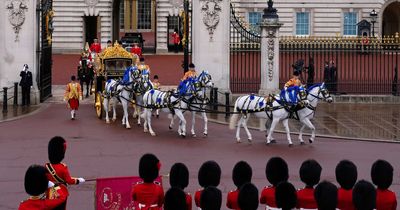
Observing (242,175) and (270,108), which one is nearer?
(242,175)

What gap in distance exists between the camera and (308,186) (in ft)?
31.0

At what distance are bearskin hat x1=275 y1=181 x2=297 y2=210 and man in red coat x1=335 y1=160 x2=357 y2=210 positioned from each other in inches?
20.0

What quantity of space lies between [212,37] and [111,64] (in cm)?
357

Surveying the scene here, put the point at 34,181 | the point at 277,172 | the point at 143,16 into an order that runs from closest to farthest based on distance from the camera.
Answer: the point at 34,181 → the point at 277,172 → the point at 143,16

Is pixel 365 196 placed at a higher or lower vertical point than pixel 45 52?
lower

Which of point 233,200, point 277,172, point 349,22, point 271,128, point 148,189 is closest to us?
point 233,200

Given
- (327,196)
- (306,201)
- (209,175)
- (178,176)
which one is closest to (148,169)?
(178,176)

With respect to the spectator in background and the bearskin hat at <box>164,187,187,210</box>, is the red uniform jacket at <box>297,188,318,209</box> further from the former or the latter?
the bearskin hat at <box>164,187,187,210</box>

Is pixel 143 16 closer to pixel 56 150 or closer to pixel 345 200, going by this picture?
pixel 56 150

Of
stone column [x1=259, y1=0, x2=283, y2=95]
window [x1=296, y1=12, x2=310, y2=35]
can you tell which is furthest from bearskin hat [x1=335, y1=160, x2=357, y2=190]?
window [x1=296, y1=12, x2=310, y2=35]

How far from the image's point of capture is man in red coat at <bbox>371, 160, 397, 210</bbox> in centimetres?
888

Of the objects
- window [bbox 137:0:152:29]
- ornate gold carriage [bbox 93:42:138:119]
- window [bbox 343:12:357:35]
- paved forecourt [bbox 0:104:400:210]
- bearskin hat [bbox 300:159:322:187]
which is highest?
window [bbox 137:0:152:29]

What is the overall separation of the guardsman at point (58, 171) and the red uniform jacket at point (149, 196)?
2.87 ft

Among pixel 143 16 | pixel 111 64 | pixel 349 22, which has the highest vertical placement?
pixel 143 16
